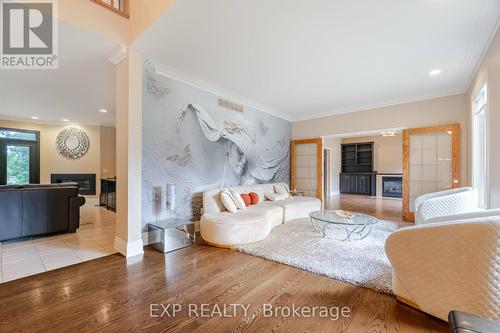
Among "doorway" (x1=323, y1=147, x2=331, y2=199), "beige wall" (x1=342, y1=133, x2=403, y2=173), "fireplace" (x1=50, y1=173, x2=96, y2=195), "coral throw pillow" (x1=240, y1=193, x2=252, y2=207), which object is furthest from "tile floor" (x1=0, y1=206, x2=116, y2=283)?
"beige wall" (x1=342, y1=133, x2=403, y2=173)

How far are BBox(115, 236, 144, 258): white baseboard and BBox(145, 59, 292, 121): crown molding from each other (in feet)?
8.56

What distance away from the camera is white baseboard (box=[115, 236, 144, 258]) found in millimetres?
2770

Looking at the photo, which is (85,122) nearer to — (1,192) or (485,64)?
(1,192)

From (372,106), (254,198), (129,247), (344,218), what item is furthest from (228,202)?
(372,106)

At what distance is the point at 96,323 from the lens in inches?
62.4

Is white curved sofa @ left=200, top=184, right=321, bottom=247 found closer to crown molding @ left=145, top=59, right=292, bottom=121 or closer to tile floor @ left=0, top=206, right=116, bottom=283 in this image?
tile floor @ left=0, top=206, right=116, bottom=283

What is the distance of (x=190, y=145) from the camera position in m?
3.85

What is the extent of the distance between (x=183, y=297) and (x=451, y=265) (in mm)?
2160

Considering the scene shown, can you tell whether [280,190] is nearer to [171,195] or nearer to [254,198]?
[254,198]

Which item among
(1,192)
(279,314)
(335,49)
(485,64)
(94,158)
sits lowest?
(279,314)

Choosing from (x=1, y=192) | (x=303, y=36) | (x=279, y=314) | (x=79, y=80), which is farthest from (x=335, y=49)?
(x=1, y=192)

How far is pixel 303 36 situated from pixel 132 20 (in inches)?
87.0

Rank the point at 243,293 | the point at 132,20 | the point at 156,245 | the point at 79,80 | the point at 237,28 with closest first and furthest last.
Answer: the point at 243,293 → the point at 237,28 → the point at 132,20 → the point at 156,245 → the point at 79,80

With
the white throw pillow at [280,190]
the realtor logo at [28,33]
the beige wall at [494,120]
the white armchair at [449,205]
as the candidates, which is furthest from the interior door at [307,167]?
the realtor logo at [28,33]
